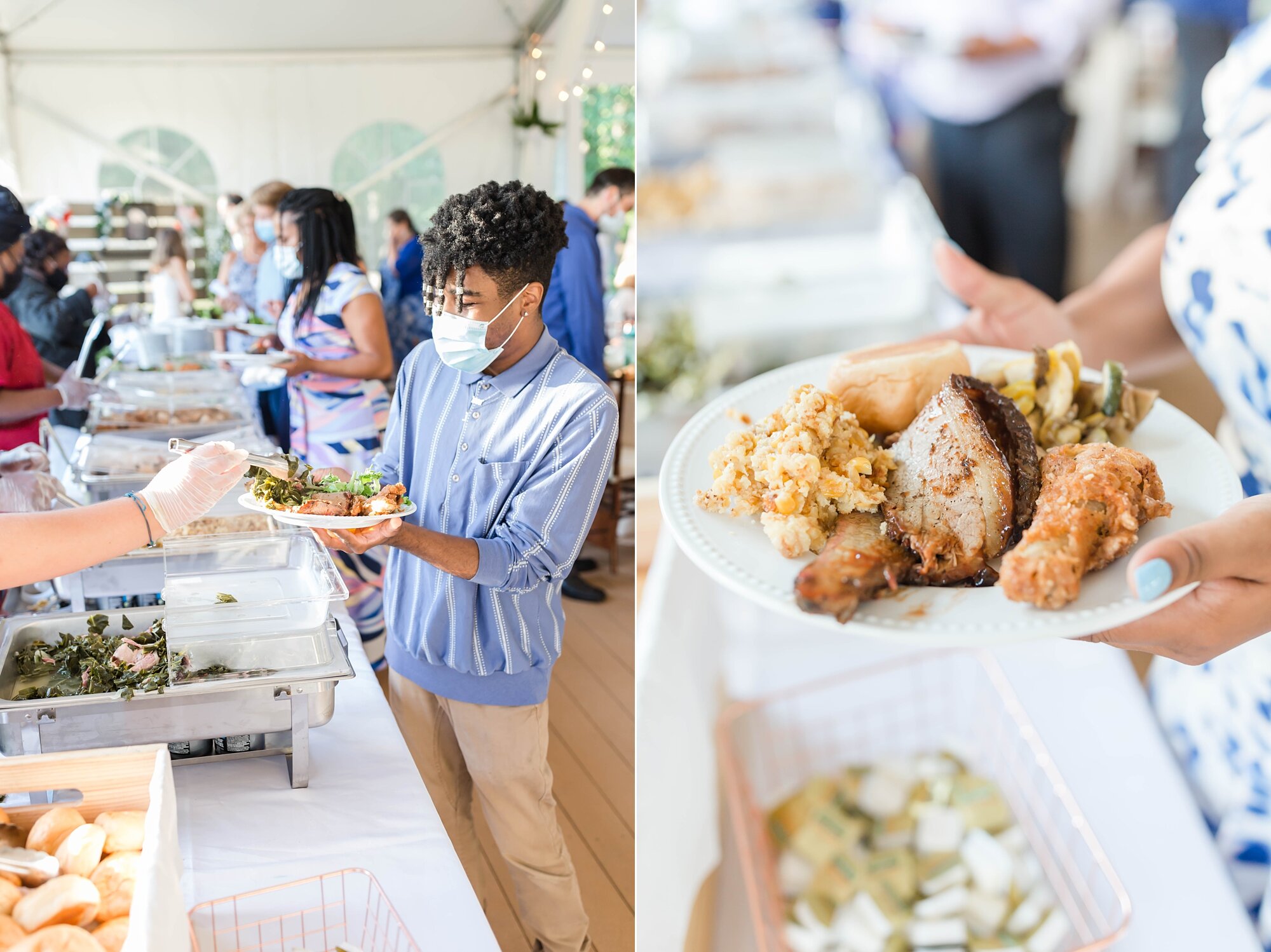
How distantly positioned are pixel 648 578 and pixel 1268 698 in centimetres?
104

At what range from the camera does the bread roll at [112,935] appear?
812mm

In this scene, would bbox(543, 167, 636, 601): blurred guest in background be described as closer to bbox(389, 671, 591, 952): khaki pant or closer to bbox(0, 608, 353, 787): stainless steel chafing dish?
bbox(389, 671, 591, 952): khaki pant

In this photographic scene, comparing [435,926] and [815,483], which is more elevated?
[815,483]

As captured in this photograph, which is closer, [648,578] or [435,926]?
[435,926]

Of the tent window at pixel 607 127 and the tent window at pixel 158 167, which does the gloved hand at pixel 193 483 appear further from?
the tent window at pixel 158 167

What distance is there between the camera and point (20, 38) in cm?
750

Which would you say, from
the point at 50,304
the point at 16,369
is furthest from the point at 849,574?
the point at 50,304

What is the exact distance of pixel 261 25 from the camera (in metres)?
7.75

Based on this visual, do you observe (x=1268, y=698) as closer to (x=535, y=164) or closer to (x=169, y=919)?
(x=169, y=919)

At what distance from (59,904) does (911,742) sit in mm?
1548

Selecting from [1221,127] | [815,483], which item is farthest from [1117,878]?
[1221,127]

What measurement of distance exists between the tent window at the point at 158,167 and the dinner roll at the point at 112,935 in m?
8.92

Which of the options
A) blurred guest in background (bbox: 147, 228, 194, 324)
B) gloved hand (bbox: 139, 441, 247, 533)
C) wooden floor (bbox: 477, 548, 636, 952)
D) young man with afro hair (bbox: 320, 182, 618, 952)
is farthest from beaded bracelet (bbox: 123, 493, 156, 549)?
blurred guest in background (bbox: 147, 228, 194, 324)

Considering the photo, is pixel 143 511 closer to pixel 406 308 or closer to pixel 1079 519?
pixel 1079 519
